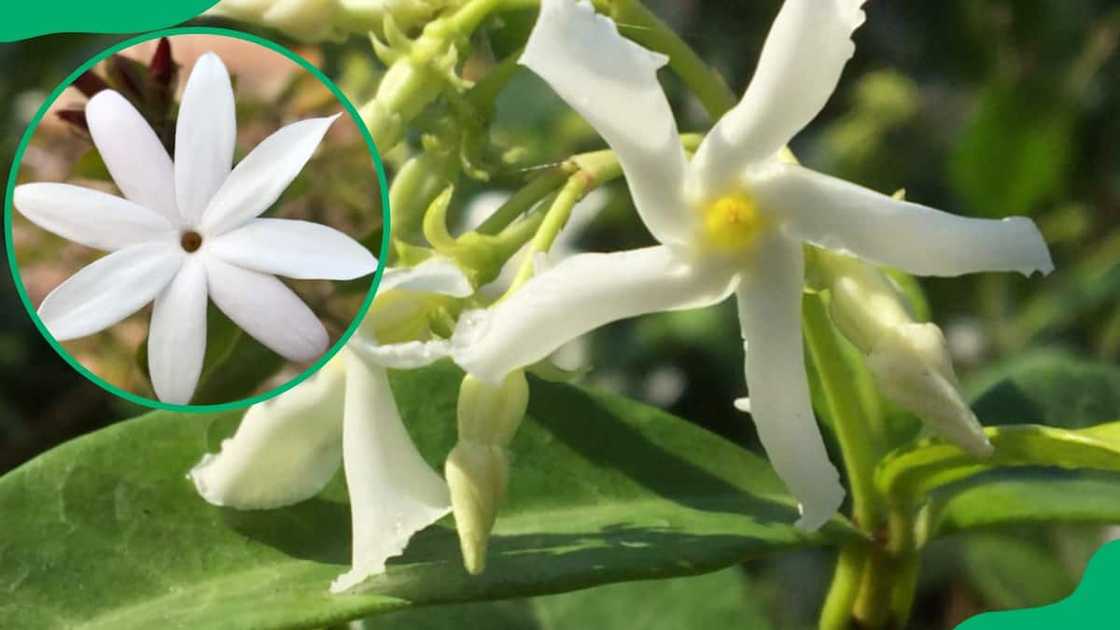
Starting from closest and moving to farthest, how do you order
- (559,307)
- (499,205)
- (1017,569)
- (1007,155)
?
(559,307) → (499,205) → (1017,569) → (1007,155)

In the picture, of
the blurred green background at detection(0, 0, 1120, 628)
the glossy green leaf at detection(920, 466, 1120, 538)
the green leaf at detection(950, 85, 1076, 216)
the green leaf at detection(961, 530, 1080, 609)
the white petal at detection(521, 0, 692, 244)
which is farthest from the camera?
the green leaf at detection(950, 85, 1076, 216)

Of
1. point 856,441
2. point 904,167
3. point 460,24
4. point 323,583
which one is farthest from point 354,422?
point 904,167

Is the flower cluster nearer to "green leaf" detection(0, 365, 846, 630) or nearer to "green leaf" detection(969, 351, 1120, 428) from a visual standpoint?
"green leaf" detection(0, 365, 846, 630)

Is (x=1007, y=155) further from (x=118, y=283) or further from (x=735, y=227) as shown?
(x=118, y=283)

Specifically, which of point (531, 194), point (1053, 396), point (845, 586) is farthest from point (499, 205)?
point (1053, 396)

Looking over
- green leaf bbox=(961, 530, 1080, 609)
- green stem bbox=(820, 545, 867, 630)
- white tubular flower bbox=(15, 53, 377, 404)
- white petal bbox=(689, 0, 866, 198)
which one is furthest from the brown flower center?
green leaf bbox=(961, 530, 1080, 609)

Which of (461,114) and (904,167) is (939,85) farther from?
(461,114)
